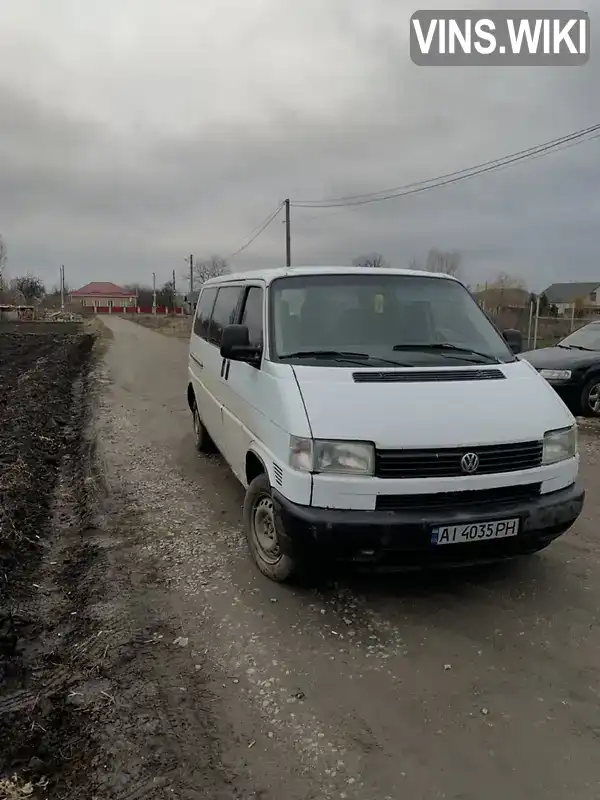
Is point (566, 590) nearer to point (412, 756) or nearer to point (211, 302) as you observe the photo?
point (412, 756)

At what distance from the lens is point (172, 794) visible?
8.06 ft

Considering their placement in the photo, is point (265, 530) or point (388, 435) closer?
point (388, 435)

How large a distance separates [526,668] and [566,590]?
3.42 ft

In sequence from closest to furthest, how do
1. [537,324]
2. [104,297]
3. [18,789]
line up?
1. [18,789]
2. [537,324]
3. [104,297]

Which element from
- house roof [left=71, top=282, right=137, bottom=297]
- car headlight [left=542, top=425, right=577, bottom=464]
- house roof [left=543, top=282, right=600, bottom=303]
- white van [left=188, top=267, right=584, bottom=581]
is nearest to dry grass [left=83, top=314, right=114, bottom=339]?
white van [left=188, top=267, right=584, bottom=581]

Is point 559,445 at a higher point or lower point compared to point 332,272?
lower

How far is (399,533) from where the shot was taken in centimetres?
348

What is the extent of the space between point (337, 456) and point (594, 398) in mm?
7692

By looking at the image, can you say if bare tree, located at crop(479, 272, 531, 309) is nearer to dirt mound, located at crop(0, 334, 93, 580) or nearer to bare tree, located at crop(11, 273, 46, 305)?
dirt mound, located at crop(0, 334, 93, 580)

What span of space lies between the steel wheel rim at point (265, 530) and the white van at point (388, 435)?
0.05 ft

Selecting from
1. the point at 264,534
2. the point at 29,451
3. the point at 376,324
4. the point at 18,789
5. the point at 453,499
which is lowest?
the point at 18,789

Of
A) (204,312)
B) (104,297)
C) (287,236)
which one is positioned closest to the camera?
(204,312)

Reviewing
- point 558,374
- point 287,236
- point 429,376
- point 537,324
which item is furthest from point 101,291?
point 429,376

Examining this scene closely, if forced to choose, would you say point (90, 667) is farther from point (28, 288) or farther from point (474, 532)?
point (28, 288)
